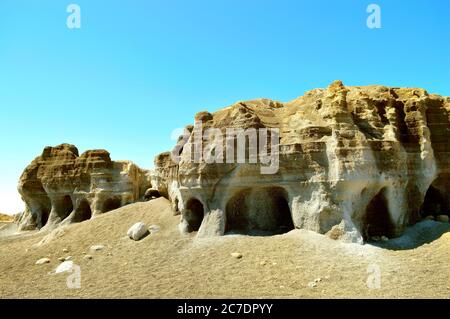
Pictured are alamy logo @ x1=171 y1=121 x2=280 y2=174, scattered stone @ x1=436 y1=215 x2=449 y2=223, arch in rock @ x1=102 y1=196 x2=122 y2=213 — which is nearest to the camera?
alamy logo @ x1=171 y1=121 x2=280 y2=174

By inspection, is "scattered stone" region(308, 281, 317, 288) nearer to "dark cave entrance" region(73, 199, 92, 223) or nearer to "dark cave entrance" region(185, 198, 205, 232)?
"dark cave entrance" region(185, 198, 205, 232)

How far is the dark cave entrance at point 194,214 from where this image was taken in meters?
13.9

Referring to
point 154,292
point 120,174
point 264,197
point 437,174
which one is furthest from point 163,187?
point 437,174

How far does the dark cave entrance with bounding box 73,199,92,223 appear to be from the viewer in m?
22.0

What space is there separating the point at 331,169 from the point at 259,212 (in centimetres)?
323

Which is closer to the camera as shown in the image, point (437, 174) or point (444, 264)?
point (444, 264)

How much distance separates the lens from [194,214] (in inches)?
557

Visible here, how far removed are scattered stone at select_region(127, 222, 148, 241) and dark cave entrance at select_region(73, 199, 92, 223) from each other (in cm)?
926

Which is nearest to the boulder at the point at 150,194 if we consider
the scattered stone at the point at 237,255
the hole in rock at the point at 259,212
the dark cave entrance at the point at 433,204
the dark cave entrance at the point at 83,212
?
the dark cave entrance at the point at 83,212

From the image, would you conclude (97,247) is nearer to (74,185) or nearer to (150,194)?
(150,194)

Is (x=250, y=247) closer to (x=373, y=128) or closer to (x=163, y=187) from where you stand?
(x=373, y=128)

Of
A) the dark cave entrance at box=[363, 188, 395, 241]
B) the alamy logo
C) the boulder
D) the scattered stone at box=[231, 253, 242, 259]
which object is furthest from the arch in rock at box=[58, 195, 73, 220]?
the dark cave entrance at box=[363, 188, 395, 241]

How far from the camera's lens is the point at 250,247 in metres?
11.2

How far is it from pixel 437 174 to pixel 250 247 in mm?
7750
